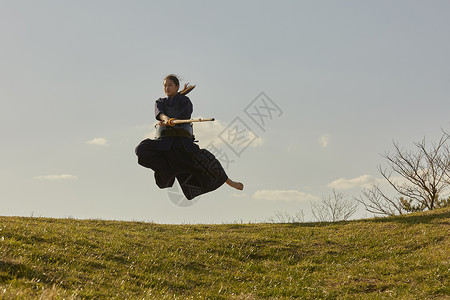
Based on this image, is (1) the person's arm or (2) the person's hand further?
(1) the person's arm

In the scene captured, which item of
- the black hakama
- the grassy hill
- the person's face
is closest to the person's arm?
the person's face

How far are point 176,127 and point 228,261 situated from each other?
4924mm

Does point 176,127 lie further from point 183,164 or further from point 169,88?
point 169,88

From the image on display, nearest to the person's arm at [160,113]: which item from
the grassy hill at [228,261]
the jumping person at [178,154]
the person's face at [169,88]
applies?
the jumping person at [178,154]

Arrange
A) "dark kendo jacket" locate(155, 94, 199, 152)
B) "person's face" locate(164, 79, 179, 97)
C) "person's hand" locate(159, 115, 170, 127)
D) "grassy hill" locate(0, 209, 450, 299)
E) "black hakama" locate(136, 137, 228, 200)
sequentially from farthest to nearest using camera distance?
1. "person's face" locate(164, 79, 179, 97)
2. "black hakama" locate(136, 137, 228, 200)
3. "dark kendo jacket" locate(155, 94, 199, 152)
4. "person's hand" locate(159, 115, 170, 127)
5. "grassy hill" locate(0, 209, 450, 299)

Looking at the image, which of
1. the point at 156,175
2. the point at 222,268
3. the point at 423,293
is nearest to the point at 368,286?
the point at 423,293

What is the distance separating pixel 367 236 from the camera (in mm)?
16484

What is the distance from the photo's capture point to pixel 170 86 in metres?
12.5

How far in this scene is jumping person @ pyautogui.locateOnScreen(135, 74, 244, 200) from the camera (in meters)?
11.9

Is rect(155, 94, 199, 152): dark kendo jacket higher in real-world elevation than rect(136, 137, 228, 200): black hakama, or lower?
higher

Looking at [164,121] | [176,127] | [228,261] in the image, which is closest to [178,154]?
[176,127]

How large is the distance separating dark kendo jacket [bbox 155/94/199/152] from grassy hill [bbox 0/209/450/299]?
12.0 ft

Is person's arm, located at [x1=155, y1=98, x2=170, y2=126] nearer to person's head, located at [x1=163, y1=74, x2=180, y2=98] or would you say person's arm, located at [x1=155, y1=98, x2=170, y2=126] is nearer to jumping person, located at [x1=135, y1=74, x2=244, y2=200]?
jumping person, located at [x1=135, y1=74, x2=244, y2=200]

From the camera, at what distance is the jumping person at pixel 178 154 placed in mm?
11922
